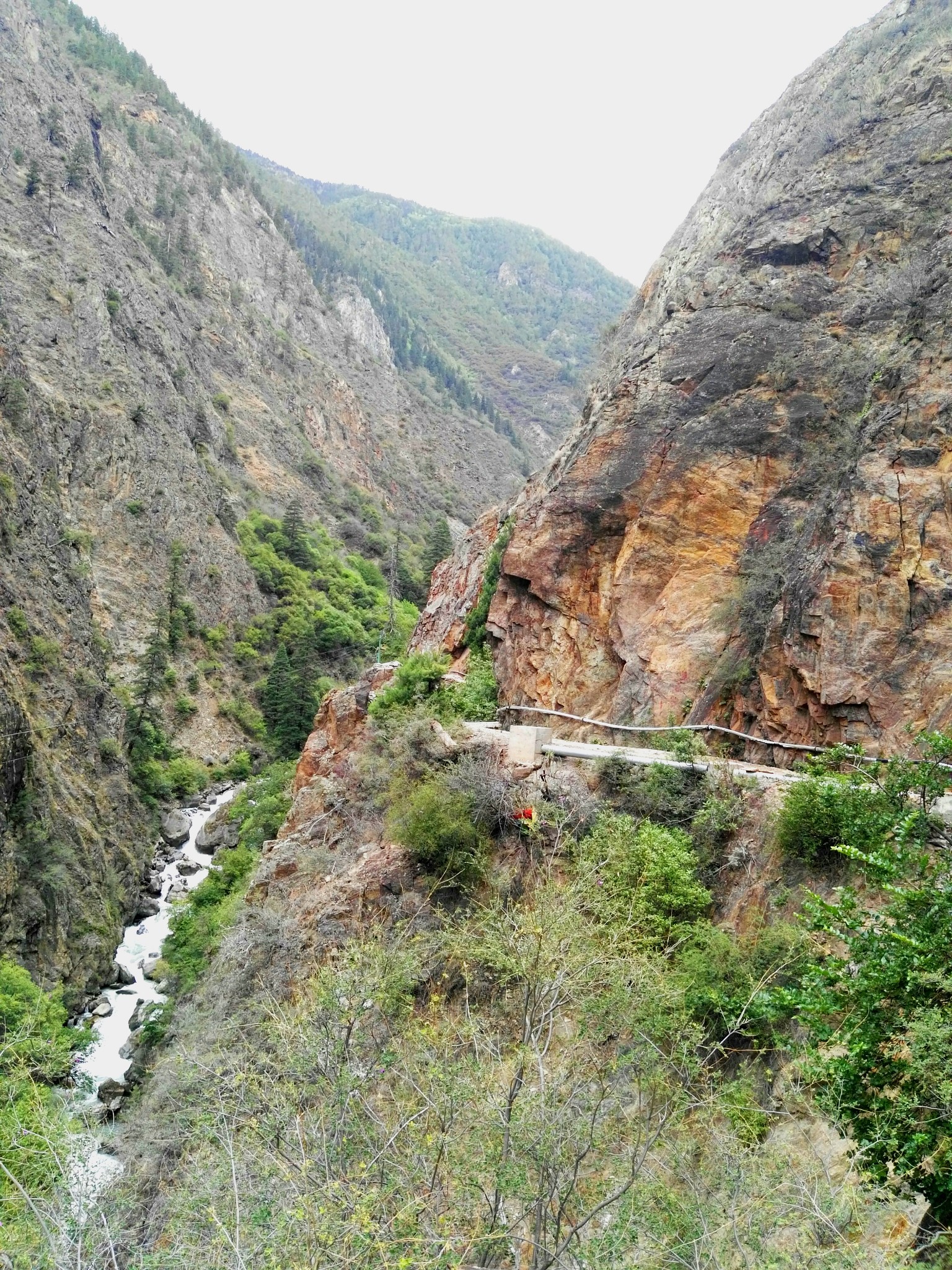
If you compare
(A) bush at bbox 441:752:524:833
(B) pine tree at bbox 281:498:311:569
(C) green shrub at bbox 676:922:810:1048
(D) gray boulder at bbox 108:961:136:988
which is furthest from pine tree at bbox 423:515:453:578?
(C) green shrub at bbox 676:922:810:1048

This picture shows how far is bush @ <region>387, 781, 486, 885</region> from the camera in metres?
15.0

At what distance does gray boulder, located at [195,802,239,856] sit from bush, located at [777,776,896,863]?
30561 mm

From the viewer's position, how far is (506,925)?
9750 mm

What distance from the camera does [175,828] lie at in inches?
1561

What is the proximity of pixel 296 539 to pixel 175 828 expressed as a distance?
30321 millimetres

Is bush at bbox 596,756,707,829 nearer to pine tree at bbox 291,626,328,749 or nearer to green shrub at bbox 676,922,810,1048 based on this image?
green shrub at bbox 676,922,810,1048

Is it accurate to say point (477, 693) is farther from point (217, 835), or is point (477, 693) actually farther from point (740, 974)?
point (217, 835)

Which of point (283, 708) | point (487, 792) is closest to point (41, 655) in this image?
point (283, 708)

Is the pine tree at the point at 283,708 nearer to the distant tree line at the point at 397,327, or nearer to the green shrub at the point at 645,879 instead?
the green shrub at the point at 645,879

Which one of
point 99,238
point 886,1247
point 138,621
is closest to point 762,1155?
point 886,1247

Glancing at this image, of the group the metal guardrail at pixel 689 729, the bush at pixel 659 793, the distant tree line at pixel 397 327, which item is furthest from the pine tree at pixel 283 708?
the distant tree line at pixel 397 327

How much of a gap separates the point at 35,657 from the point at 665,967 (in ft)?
94.4

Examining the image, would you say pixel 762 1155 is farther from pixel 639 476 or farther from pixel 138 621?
pixel 138 621

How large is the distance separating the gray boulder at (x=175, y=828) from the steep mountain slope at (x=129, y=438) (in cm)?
248
